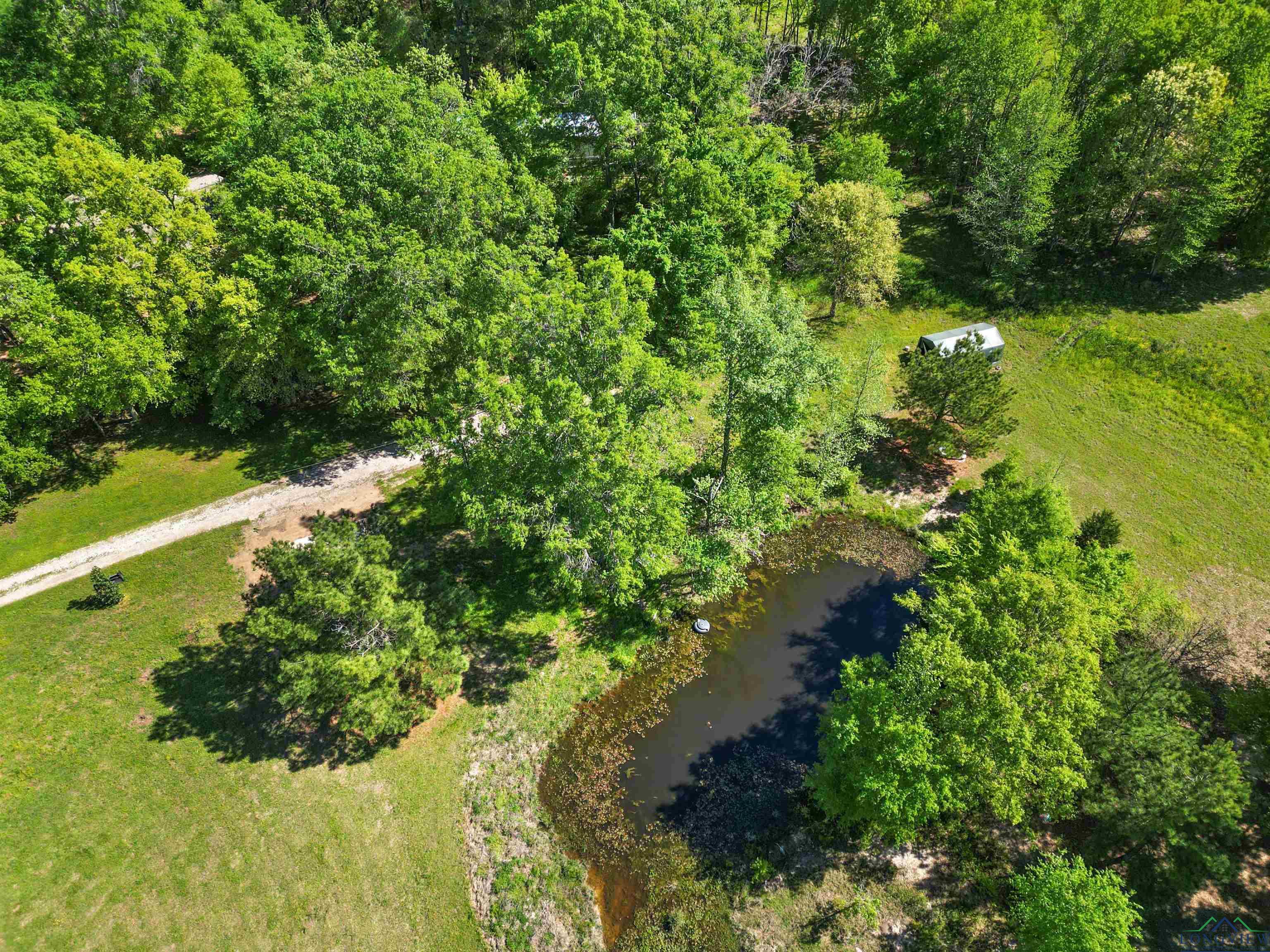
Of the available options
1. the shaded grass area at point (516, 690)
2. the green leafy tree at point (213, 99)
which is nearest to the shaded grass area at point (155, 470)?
the shaded grass area at point (516, 690)

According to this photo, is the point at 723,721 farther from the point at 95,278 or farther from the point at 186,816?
the point at 95,278

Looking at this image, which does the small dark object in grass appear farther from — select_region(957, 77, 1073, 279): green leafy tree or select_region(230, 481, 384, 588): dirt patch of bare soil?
select_region(957, 77, 1073, 279): green leafy tree

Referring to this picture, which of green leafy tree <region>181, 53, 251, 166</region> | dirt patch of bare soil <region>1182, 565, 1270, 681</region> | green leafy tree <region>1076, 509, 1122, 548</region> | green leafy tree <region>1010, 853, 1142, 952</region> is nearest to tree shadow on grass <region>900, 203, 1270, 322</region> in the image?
green leafy tree <region>1076, 509, 1122, 548</region>

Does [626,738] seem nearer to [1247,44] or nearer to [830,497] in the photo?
[830,497]

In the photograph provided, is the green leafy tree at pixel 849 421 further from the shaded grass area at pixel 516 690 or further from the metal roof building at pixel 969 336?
the shaded grass area at pixel 516 690

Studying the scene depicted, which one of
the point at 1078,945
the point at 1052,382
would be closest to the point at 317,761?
the point at 1078,945

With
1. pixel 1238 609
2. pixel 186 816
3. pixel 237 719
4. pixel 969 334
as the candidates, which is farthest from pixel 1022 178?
pixel 186 816
